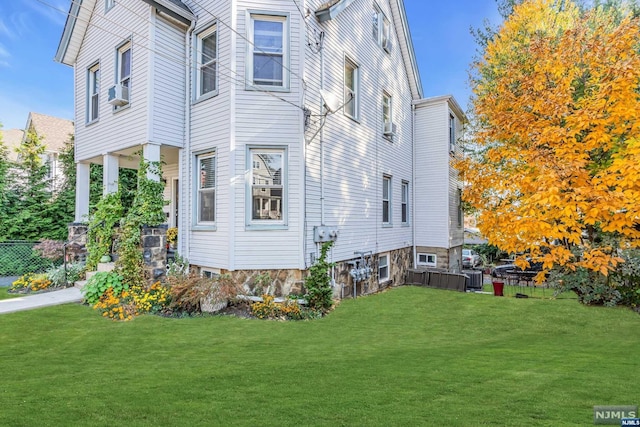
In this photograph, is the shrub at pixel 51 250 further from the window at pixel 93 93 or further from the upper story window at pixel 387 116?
the upper story window at pixel 387 116

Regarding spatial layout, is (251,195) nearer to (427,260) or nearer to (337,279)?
(337,279)

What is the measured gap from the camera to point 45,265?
36.4 ft

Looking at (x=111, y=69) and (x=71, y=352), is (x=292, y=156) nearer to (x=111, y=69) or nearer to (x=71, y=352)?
(x=71, y=352)

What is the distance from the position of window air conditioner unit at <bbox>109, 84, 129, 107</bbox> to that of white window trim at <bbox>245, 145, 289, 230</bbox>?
148 inches

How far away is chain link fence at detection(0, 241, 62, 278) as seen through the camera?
10727 mm

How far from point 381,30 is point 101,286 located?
11.7 meters

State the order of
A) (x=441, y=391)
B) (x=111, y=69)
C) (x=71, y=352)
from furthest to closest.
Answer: (x=111, y=69)
(x=71, y=352)
(x=441, y=391)

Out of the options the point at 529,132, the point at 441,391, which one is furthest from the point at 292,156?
the point at 441,391

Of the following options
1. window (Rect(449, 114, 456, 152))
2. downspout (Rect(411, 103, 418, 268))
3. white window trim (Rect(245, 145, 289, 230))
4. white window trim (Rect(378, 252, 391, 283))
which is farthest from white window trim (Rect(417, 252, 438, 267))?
white window trim (Rect(245, 145, 289, 230))

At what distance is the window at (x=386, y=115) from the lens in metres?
11.8

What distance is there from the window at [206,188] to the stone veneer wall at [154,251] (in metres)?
0.96

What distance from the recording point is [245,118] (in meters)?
7.70

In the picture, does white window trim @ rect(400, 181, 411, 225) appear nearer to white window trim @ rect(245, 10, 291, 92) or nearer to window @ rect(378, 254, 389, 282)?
window @ rect(378, 254, 389, 282)

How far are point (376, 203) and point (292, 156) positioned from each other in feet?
14.1
